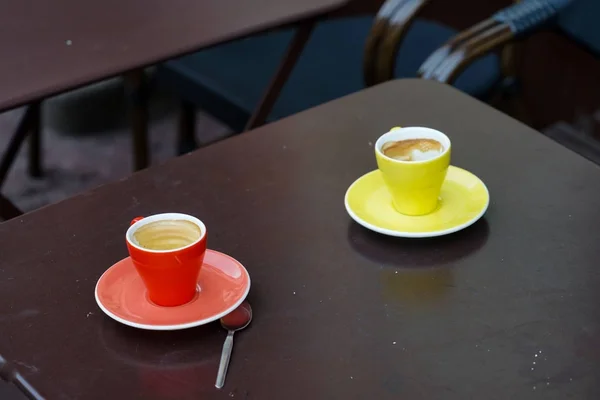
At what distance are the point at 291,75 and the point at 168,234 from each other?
39.5 inches

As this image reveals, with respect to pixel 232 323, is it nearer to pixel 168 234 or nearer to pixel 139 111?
pixel 168 234

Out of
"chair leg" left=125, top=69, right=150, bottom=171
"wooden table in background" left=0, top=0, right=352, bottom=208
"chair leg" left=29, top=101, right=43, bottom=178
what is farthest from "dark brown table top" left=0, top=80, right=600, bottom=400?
"chair leg" left=29, top=101, right=43, bottom=178

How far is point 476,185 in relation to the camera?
97cm

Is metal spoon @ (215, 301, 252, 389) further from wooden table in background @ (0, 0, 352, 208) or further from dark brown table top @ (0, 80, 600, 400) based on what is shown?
wooden table in background @ (0, 0, 352, 208)

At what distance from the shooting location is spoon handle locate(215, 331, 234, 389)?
0.72 meters

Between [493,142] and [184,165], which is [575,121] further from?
[184,165]

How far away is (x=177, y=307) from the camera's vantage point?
0.79 m

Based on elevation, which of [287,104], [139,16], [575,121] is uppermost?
[139,16]

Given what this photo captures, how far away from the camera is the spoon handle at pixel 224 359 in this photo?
0.72 metres

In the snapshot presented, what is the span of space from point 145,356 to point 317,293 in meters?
0.18

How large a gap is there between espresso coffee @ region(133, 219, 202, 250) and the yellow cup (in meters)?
0.23

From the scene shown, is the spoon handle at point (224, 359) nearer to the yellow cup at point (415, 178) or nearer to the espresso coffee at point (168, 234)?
the espresso coffee at point (168, 234)

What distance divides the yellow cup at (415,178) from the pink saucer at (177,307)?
195 millimetres

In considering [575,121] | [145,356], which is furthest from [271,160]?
[575,121]
